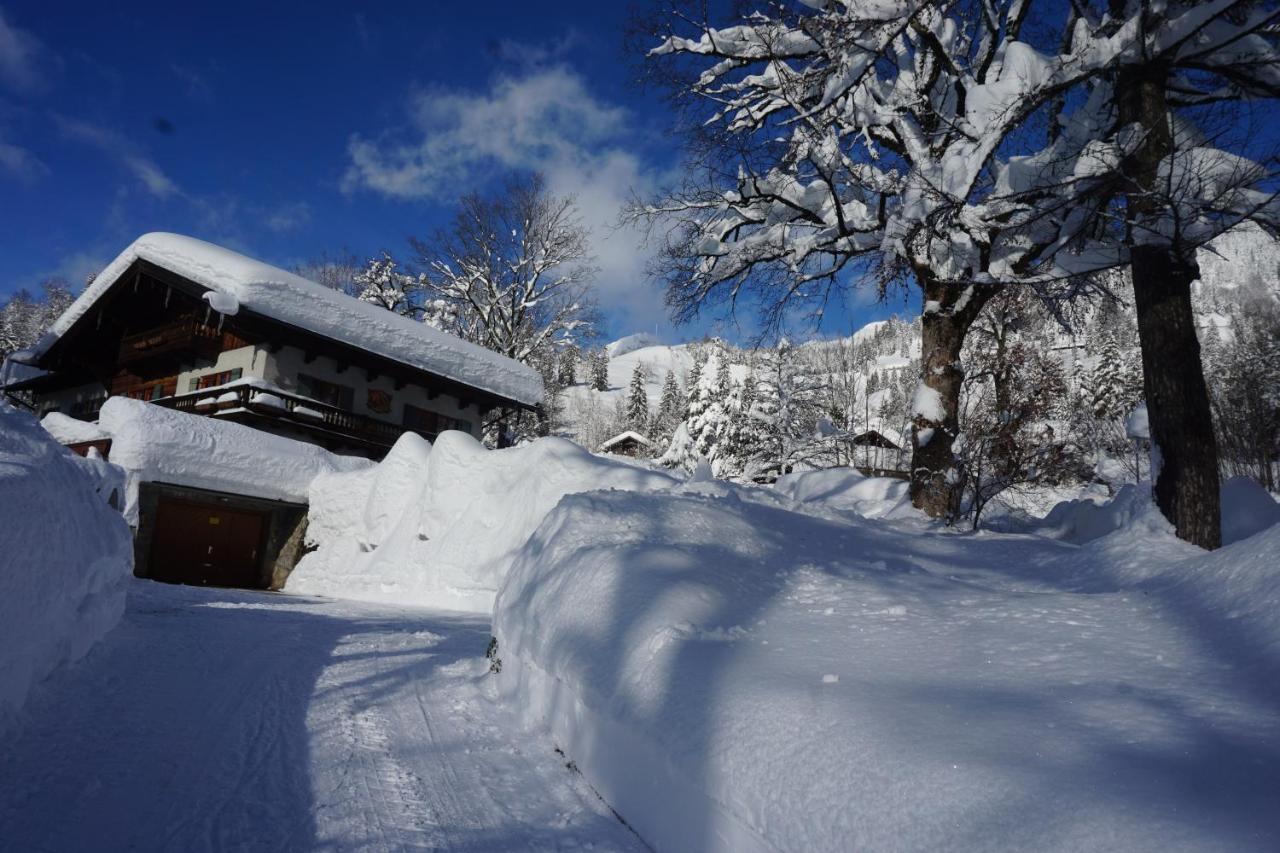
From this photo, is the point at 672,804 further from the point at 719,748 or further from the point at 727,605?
the point at 727,605

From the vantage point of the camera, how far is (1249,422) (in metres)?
13.6

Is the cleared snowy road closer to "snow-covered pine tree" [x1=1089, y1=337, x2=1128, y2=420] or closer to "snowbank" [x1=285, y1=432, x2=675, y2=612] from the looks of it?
"snowbank" [x1=285, y1=432, x2=675, y2=612]

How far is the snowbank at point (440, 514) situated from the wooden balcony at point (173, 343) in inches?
294

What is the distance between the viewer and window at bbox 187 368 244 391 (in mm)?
20172

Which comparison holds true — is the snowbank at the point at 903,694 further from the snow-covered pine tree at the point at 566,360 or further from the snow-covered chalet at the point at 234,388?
the snow-covered pine tree at the point at 566,360

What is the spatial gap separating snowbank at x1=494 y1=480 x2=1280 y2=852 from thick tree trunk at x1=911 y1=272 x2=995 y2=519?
3.70m

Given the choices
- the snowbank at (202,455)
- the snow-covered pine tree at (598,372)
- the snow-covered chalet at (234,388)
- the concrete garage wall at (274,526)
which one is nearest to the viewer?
the snowbank at (202,455)

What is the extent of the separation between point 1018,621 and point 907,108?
26.9 feet

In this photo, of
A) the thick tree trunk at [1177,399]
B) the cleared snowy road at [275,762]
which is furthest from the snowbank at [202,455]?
the thick tree trunk at [1177,399]

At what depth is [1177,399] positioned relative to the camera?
18.3 feet

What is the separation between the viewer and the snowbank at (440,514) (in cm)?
1099

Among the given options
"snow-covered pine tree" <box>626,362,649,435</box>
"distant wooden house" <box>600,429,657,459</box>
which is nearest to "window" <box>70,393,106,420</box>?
"distant wooden house" <box>600,429,657,459</box>

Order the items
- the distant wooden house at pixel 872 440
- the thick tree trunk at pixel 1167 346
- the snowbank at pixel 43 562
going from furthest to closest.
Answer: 1. the distant wooden house at pixel 872 440
2. the thick tree trunk at pixel 1167 346
3. the snowbank at pixel 43 562

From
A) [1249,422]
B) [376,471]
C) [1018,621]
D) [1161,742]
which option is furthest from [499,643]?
[1249,422]
